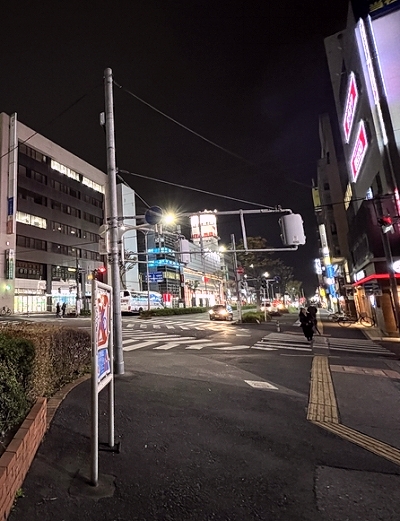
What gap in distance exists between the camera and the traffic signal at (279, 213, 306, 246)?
1153 cm

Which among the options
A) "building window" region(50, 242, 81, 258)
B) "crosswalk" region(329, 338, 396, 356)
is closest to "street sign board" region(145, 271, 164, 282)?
"building window" region(50, 242, 81, 258)

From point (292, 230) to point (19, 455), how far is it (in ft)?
35.0

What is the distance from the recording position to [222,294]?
108062 mm

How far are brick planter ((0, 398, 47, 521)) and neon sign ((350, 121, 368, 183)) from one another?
25939mm

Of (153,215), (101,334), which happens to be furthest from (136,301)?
(101,334)

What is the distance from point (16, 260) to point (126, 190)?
31100 millimetres

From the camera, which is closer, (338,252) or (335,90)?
(335,90)

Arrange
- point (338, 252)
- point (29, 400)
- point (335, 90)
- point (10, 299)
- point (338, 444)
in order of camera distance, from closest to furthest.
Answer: point (29, 400) → point (338, 444) → point (335, 90) → point (338, 252) → point (10, 299)

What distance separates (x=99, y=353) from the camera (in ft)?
11.3

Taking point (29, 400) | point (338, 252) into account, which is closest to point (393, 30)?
point (338, 252)

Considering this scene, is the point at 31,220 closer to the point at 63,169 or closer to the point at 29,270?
the point at 29,270

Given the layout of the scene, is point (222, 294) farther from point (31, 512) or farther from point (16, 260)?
point (31, 512)

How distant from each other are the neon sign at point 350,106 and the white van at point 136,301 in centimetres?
3207

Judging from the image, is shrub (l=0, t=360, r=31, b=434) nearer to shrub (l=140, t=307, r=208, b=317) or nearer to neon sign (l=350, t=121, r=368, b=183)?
neon sign (l=350, t=121, r=368, b=183)
